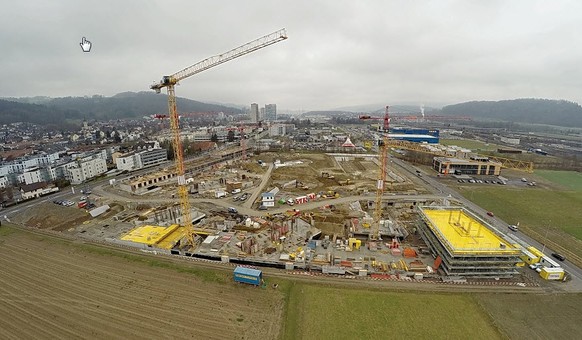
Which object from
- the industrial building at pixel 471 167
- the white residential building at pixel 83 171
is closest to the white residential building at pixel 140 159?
the white residential building at pixel 83 171

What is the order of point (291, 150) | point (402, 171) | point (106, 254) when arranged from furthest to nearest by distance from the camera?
→ point (291, 150), point (402, 171), point (106, 254)

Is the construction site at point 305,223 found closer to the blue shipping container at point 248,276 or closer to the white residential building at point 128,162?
the blue shipping container at point 248,276

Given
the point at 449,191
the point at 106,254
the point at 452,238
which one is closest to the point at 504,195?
the point at 449,191

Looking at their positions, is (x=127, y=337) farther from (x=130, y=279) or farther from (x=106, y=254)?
(x=106, y=254)

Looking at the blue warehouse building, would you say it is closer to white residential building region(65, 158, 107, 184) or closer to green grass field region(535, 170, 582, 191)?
green grass field region(535, 170, 582, 191)

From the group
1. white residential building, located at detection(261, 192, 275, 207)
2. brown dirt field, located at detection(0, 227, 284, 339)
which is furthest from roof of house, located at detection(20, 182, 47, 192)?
white residential building, located at detection(261, 192, 275, 207)

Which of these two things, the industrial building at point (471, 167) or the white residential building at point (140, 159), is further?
the white residential building at point (140, 159)
